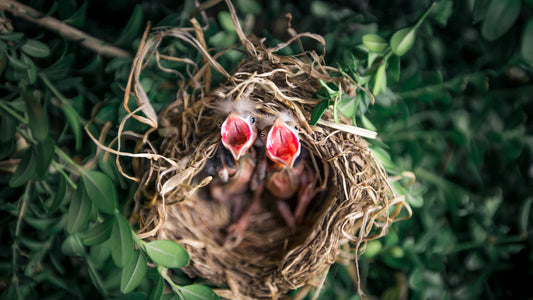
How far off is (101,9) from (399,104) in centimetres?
79

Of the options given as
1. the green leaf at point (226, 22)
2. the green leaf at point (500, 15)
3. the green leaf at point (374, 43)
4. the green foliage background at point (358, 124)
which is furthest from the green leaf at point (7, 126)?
the green leaf at point (500, 15)

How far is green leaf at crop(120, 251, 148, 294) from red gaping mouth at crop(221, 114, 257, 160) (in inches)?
10.5

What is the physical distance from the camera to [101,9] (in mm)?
837

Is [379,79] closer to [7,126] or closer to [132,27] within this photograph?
[132,27]

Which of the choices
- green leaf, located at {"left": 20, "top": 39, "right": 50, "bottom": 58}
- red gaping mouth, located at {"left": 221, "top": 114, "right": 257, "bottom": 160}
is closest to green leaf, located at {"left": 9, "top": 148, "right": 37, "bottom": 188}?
green leaf, located at {"left": 20, "top": 39, "right": 50, "bottom": 58}

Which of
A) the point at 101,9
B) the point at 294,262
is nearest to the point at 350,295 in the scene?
the point at 294,262

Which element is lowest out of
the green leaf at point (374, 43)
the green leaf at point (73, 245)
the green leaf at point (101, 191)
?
the green leaf at point (73, 245)

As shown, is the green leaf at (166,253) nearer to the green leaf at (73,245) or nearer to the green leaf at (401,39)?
the green leaf at (73,245)

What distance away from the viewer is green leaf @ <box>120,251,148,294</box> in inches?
23.4

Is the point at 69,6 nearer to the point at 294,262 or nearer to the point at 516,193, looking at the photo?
the point at 294,262

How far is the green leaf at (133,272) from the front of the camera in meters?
0.60

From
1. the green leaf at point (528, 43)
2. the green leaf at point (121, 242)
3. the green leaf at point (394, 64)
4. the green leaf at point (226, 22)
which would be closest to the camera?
the green leaf at point (528, 43)

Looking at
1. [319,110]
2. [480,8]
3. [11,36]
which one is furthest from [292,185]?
[11,36]

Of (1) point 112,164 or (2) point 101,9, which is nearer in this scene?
(1) point 112,164
